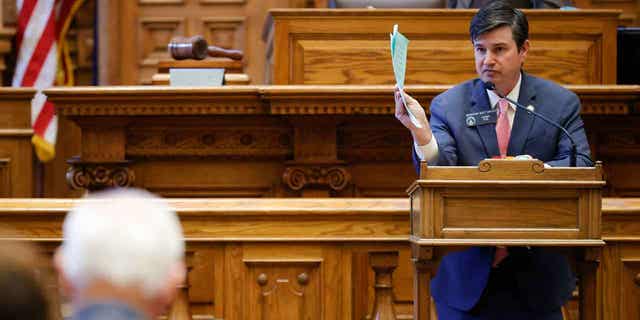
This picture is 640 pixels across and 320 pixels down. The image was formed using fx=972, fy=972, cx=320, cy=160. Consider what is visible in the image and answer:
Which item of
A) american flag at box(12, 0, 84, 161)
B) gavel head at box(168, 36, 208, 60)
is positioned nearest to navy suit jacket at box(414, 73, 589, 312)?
gavel head at box(168, 36, 208, 60)

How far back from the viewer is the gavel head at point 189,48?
4.92 meters

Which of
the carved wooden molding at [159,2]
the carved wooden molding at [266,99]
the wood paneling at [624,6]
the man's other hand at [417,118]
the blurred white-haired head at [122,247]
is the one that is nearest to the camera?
the blurred white-haired head at [122,247]

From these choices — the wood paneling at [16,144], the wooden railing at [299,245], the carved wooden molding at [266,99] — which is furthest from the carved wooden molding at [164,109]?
the wooden railing at [299,245]

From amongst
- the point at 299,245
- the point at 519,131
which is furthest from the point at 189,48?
the point at 519,131

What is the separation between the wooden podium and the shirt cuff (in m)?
0.13

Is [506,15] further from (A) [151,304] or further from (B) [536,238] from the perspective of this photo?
(A) [151,304]

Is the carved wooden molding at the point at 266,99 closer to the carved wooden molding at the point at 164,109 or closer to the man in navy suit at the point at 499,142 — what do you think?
the carved wooden molding at the point at 164,109

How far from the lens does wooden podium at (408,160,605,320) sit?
8.54 feet

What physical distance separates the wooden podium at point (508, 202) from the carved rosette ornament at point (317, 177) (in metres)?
1.91

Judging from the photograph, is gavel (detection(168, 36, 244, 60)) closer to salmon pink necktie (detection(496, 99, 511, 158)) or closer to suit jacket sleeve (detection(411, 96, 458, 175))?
suit jacket sleeve (detection(411, 96, 458, 175))

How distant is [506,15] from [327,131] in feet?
5.83

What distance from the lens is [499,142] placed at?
9.38ft

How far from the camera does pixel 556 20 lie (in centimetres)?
495

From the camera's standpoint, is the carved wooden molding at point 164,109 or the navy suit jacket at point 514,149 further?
the carved wooden molding at point 164,109
